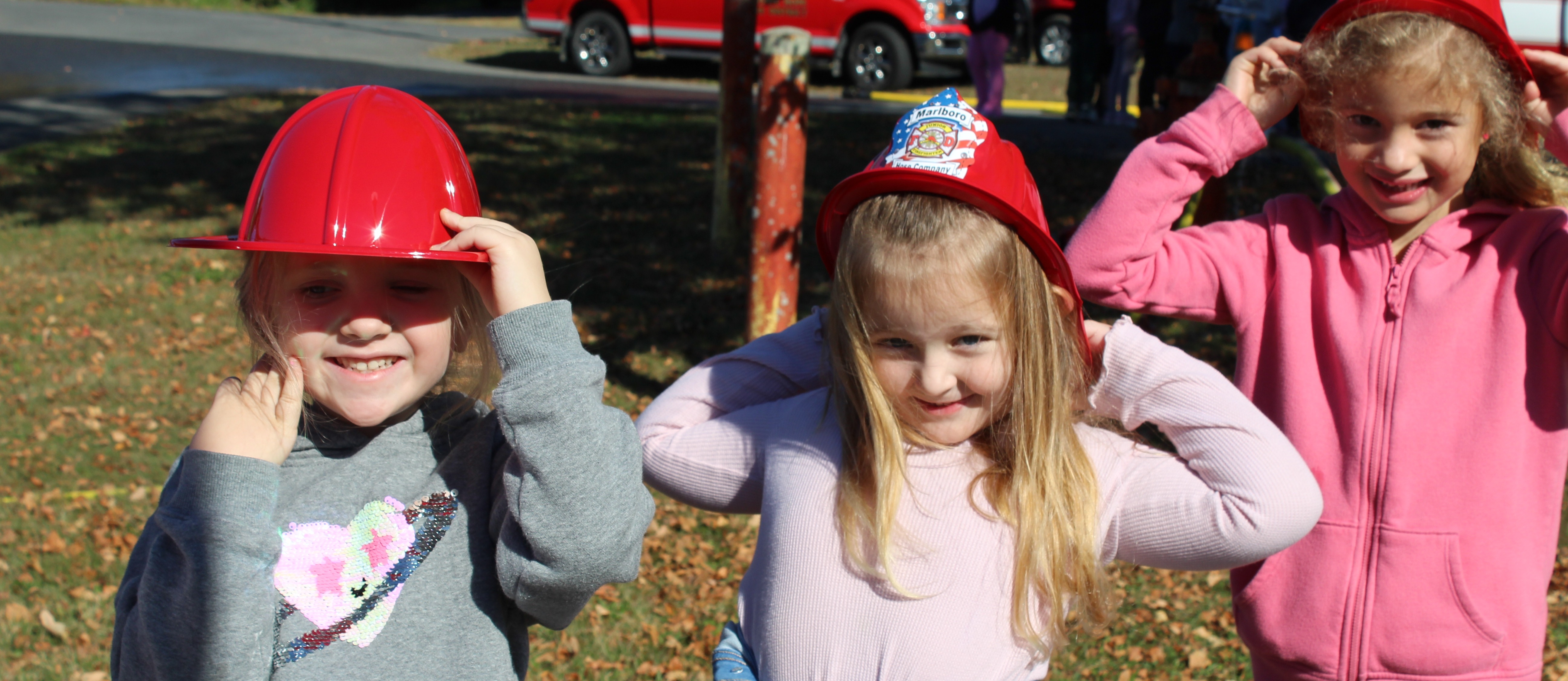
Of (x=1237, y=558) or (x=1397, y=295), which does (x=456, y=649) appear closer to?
(x=1237, y=558)

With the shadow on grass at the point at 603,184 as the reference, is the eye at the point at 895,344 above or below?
above

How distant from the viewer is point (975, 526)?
1999 mm

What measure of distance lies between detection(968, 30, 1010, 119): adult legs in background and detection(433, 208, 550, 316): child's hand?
11240mm

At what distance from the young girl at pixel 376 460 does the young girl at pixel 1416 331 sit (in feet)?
3.73

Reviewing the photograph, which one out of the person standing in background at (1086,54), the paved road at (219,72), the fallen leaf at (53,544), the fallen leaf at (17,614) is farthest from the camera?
the paved road at (219,72)

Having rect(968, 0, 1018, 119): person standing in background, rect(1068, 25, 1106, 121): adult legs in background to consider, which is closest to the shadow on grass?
rect(968, 0, 1018, 119): person standing in background

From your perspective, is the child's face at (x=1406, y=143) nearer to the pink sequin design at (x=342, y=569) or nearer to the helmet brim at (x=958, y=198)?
the helmet brim at (x=958, y=198)

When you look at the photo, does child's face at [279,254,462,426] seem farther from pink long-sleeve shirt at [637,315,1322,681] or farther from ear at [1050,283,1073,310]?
ear at [1050,283,1073,310]

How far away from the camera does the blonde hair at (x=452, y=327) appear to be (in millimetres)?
1992

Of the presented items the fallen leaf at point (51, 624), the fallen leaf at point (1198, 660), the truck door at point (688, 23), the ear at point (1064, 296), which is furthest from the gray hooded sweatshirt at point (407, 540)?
the truck door at point (688, 23)

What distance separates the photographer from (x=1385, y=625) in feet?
7.57

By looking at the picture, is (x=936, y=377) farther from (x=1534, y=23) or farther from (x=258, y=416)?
(x=1534, y=23)

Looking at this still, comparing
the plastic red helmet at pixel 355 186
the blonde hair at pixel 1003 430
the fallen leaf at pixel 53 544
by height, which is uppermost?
the plastic red helmet at pixel 355 186

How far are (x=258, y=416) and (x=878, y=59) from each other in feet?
51.1
